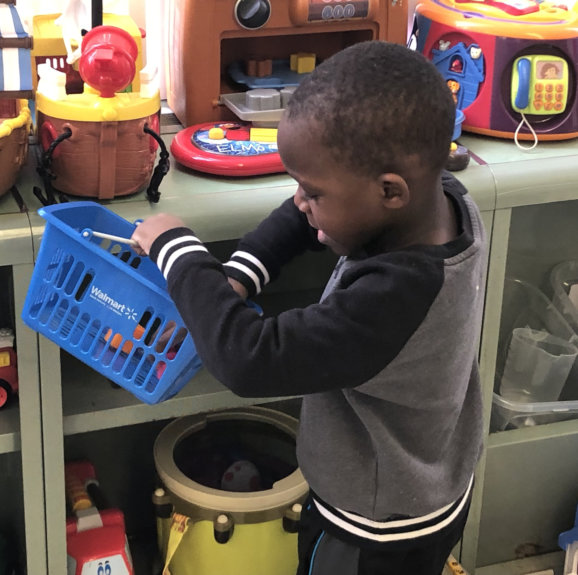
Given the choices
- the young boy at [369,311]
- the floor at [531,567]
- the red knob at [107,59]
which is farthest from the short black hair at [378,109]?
the floor at [531,567]

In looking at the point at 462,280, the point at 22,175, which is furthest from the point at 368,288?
the point at 22,175

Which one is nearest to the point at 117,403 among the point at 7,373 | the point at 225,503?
the point at 7,373

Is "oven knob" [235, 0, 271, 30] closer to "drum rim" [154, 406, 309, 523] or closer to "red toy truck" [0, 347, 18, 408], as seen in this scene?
"red toy truck" [0, 347, 18, 408]

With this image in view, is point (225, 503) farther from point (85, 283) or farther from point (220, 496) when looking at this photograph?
point (85, 283)

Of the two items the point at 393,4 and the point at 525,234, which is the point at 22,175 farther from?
the point at 525,234

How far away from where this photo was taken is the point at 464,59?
1.60 metres

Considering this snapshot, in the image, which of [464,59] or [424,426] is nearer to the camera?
[424,426]

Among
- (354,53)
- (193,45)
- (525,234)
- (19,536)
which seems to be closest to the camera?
(354,53)

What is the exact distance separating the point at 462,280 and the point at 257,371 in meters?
0.25

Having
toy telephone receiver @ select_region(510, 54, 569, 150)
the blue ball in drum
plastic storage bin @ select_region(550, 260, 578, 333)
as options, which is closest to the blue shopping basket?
the blue ball in drum

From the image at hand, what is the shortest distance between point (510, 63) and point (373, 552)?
32.4 inches

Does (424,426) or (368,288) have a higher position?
(368,288)

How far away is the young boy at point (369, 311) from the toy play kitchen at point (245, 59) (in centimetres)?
23

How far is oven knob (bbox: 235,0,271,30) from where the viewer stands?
1.49 m
